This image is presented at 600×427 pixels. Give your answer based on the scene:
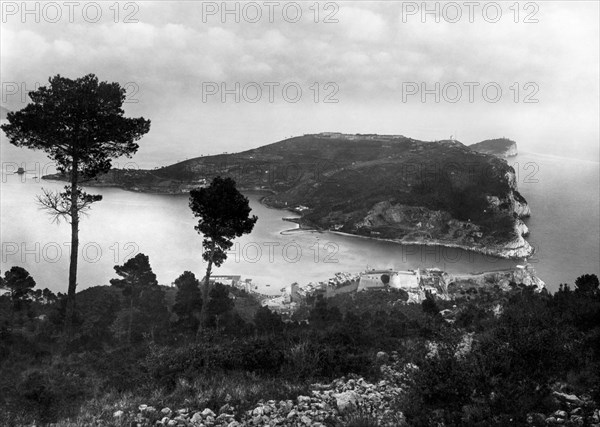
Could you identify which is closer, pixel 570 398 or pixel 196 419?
pixel 196 419

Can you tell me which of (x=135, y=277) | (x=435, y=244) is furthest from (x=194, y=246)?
(x=435, y=244)

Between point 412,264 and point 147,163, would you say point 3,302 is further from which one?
point 147,163

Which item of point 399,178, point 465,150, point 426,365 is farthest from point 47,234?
point 465,150

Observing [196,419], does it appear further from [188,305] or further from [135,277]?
[135,277]

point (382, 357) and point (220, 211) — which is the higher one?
point (220, 211)

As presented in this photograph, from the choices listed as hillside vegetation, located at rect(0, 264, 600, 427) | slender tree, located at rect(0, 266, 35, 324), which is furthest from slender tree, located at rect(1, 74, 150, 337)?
slender tree, located at rect(0, 266, 35, 324)

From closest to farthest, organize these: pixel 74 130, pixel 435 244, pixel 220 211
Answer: pixel 74 130 → pixel 220 211 → pixel 435 244

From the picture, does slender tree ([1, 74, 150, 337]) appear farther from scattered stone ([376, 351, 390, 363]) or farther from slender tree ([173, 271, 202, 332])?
scattered stone ([376, 351, 390, 363])
